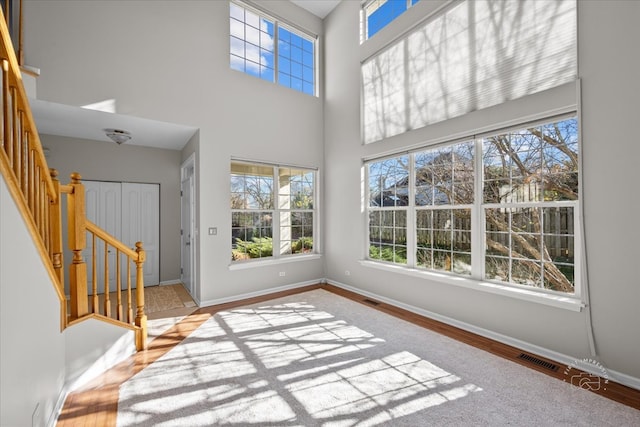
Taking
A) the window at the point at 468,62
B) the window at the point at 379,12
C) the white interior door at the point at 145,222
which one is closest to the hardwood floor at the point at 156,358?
the white interior door at the point at 145,222

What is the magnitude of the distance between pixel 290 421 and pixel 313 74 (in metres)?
5.46

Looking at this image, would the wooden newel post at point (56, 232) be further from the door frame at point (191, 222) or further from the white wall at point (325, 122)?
the door frame at point (191, 222)

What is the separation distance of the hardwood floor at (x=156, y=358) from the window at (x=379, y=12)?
167 inches

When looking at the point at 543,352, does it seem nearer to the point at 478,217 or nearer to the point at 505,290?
the point at 505,290

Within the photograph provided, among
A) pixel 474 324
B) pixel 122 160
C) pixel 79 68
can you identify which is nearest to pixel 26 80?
pixel 79 68

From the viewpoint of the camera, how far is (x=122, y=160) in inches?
199

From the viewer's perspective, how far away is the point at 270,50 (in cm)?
498

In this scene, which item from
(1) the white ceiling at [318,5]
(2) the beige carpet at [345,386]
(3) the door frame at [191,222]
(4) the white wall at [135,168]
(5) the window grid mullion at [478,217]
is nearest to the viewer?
(2) the beige carpet at [345,386]

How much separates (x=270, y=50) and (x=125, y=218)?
393 centimetres

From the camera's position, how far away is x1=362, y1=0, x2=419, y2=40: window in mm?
4094

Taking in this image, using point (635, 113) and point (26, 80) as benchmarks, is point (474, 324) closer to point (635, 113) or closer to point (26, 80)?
point (635, 113)

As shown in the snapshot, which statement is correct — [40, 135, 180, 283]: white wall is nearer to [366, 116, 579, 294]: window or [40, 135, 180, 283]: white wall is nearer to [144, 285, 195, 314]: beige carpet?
[144, 285, 195, 314]: beige carpet

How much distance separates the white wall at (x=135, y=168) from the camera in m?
4.56

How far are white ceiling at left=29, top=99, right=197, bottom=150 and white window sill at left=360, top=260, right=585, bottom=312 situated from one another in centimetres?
381
